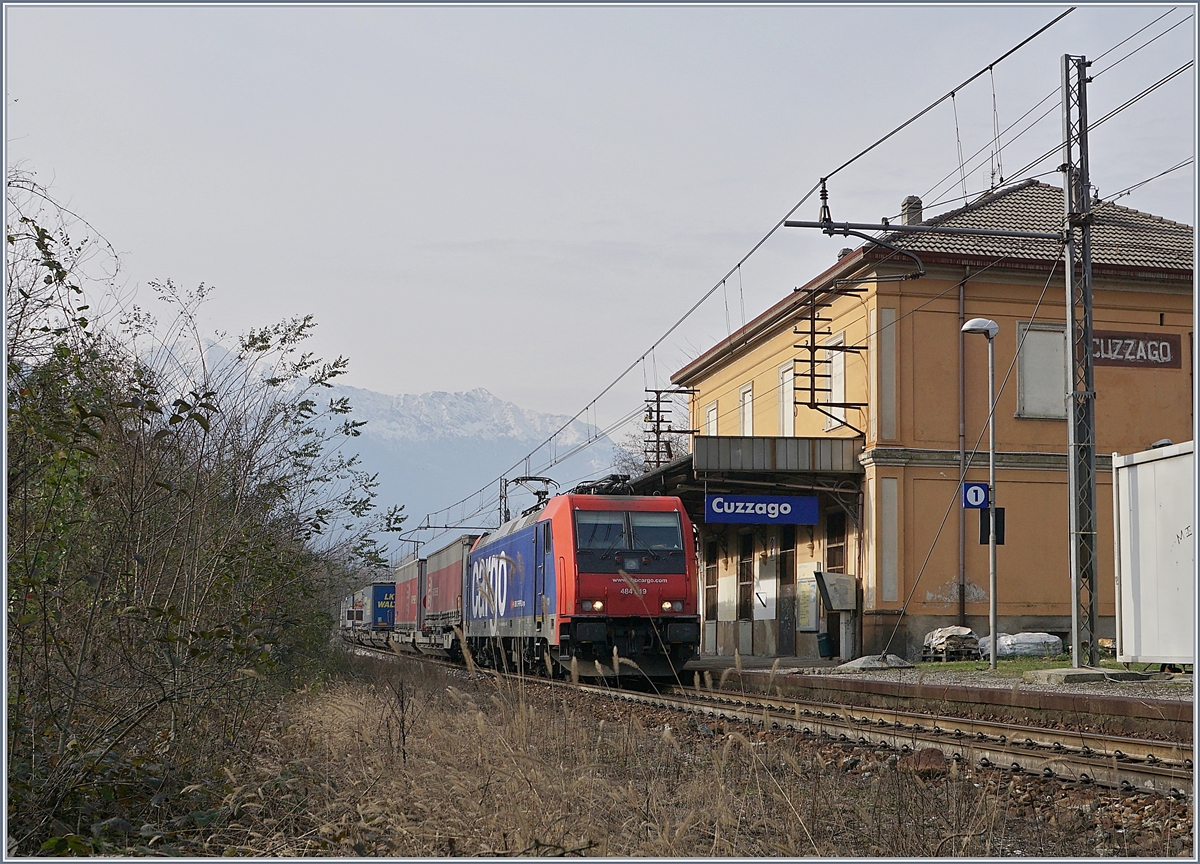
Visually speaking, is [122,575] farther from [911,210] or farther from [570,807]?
[911,210]

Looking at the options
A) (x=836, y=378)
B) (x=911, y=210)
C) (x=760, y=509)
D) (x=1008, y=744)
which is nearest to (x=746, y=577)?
(x=836, y=378)

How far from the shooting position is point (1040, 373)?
27188 millimetres

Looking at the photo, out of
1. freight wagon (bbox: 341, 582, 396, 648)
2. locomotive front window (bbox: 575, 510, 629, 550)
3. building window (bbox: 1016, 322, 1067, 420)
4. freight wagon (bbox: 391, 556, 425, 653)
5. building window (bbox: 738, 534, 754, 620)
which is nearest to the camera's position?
locomotive front window (bbox: 575, 510, 629, 550)

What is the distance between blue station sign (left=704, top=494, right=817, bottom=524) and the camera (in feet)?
85.0

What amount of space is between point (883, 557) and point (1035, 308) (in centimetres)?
639

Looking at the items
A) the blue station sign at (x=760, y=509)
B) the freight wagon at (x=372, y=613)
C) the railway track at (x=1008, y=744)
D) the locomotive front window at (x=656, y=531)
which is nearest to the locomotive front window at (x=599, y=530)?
the locomotive front window at (x=656, y=531)

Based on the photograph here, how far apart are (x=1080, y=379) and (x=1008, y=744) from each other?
8.48m

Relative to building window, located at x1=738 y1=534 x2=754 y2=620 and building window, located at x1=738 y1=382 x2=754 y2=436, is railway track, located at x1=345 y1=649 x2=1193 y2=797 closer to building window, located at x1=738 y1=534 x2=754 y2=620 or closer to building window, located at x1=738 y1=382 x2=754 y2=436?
building window, located at x1=738 y1=534 x2=754 y2=620

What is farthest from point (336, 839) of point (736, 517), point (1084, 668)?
point (736, 517)

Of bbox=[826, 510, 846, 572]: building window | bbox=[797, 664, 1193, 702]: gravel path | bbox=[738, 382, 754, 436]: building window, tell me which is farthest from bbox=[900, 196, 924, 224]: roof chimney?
bbox=[797, 664, 1193, 702]: gravel path

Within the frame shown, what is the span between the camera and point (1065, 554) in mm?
26922

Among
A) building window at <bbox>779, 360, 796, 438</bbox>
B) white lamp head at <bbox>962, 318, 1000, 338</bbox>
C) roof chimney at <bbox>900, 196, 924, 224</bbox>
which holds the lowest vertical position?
white lamp head at <bbox>962, 318, 1000, 338</bbox>

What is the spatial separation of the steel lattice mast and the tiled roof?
897cm

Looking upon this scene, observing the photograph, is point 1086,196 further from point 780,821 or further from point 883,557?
point 780,821
